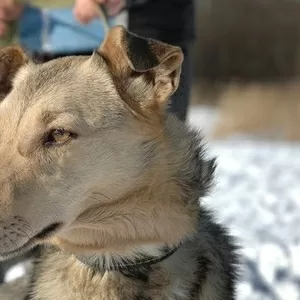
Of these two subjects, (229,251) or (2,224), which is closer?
(2,224)

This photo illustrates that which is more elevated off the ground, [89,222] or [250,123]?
[89,222]

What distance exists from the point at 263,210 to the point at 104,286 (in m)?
4.39

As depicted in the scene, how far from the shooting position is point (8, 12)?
13.4 feet

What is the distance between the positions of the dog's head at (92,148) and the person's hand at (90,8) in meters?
0.49

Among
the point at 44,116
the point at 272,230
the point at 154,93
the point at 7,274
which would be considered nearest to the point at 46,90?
the point at 44,116

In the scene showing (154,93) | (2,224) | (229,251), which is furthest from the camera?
(229,251)

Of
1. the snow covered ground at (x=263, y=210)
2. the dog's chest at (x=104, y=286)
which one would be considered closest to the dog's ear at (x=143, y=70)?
the snow covered ground at (x=263, y=210)

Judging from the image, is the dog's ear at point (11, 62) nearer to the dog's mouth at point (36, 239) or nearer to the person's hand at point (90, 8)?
the person's hand at point (90, 8)

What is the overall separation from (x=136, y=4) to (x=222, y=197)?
14.2ft

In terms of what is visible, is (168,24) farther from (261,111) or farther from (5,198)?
(261,111)

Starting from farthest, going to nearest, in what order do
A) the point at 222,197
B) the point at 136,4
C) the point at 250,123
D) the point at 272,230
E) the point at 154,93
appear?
1. the point at 250,123
2. the point at 222,197
3. the point at 272,230
4. the point at 136,4
5. the point at 154,93

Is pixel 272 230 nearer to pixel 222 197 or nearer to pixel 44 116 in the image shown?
pixel 222 197

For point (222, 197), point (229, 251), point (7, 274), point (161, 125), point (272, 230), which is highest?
point (161, 125)

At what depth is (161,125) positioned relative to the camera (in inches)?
130
